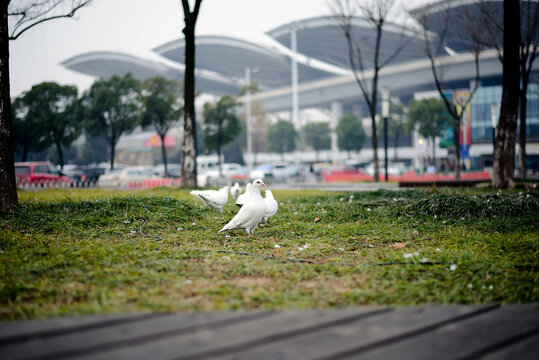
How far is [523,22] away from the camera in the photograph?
19781 millimetres

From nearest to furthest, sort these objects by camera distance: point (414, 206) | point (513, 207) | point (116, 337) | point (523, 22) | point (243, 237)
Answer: point (116, 337), point (243, 237), point (513, 207), point (414, 206), point (523, 22)

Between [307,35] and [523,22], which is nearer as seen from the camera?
[523,22]

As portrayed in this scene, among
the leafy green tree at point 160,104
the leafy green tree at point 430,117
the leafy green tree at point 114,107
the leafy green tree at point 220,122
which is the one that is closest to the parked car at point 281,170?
the leafy green tree at point 220,122

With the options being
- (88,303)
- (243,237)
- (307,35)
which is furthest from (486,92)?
(88,303)

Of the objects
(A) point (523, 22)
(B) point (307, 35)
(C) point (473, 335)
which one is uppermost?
(B) point (307, 35)

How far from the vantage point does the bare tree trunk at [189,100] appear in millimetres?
12555

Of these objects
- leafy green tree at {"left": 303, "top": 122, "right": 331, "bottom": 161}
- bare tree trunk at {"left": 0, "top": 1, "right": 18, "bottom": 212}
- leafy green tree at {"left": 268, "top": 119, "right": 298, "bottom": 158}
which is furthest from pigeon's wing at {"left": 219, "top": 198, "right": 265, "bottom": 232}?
leafy green tree at {"left": 303, "top": 122, "right": 331, "bottom": 161}

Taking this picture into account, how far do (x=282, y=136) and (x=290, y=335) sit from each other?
52.5 metres

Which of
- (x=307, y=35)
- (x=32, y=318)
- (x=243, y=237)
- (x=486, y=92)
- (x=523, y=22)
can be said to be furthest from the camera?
(x=307, y=35)

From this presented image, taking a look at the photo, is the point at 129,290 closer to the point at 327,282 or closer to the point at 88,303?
the point at 88,303

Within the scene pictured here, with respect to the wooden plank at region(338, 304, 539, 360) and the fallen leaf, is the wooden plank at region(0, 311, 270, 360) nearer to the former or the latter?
the wooden plank at region(338, 304, 539, 360)

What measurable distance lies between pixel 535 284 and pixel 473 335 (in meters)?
1.22

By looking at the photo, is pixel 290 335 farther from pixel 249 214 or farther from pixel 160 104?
pixel 160 104

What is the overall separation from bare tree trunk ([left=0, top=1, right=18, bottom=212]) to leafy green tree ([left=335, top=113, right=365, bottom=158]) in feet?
135
